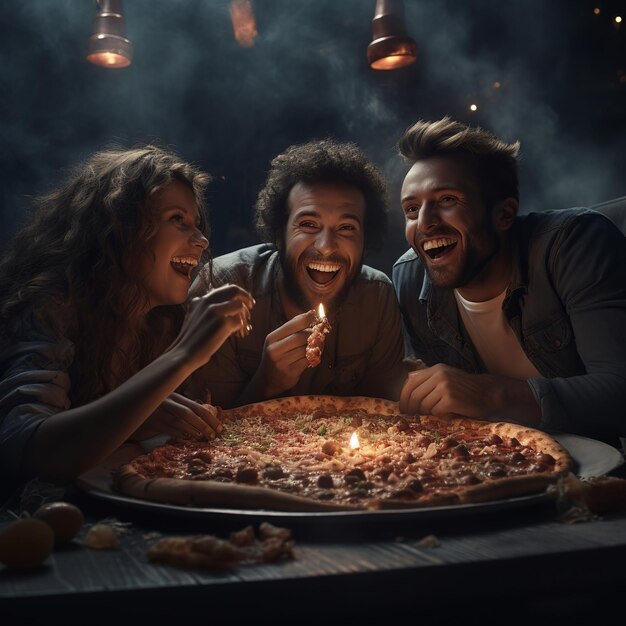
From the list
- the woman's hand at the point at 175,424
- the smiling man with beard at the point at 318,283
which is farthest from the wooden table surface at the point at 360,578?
the smiling man with beard at the point at 318,283

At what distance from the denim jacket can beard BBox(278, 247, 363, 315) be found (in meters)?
0.45

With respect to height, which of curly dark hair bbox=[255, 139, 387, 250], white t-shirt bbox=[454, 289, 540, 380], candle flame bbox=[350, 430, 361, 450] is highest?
curly dark hair bbox=[255, 139, 387, 250]

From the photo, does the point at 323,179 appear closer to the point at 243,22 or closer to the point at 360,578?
the point at 360,578

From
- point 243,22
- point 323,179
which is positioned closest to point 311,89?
point 243,22

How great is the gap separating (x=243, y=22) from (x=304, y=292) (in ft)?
12.9

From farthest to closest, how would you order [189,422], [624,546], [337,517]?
[189,422] < [337,517] < [624,546]

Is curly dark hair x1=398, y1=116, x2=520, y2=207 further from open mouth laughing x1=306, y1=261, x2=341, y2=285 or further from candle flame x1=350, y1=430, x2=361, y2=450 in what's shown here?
candle flame x1=350, y1=430, x2=361, y2=450

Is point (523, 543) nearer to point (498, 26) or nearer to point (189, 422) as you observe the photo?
point (189, 422)

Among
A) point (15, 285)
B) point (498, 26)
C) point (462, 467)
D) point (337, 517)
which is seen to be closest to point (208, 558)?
point (337, 517)

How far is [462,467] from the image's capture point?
247 cm

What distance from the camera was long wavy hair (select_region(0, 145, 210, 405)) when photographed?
278 cm

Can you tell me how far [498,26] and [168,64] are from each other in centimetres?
320

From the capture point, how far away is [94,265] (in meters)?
2.93

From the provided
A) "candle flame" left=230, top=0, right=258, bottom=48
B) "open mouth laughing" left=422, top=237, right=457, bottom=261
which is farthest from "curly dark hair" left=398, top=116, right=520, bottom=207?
"candle flame" left=230, top=0, right=258, bottom=48
